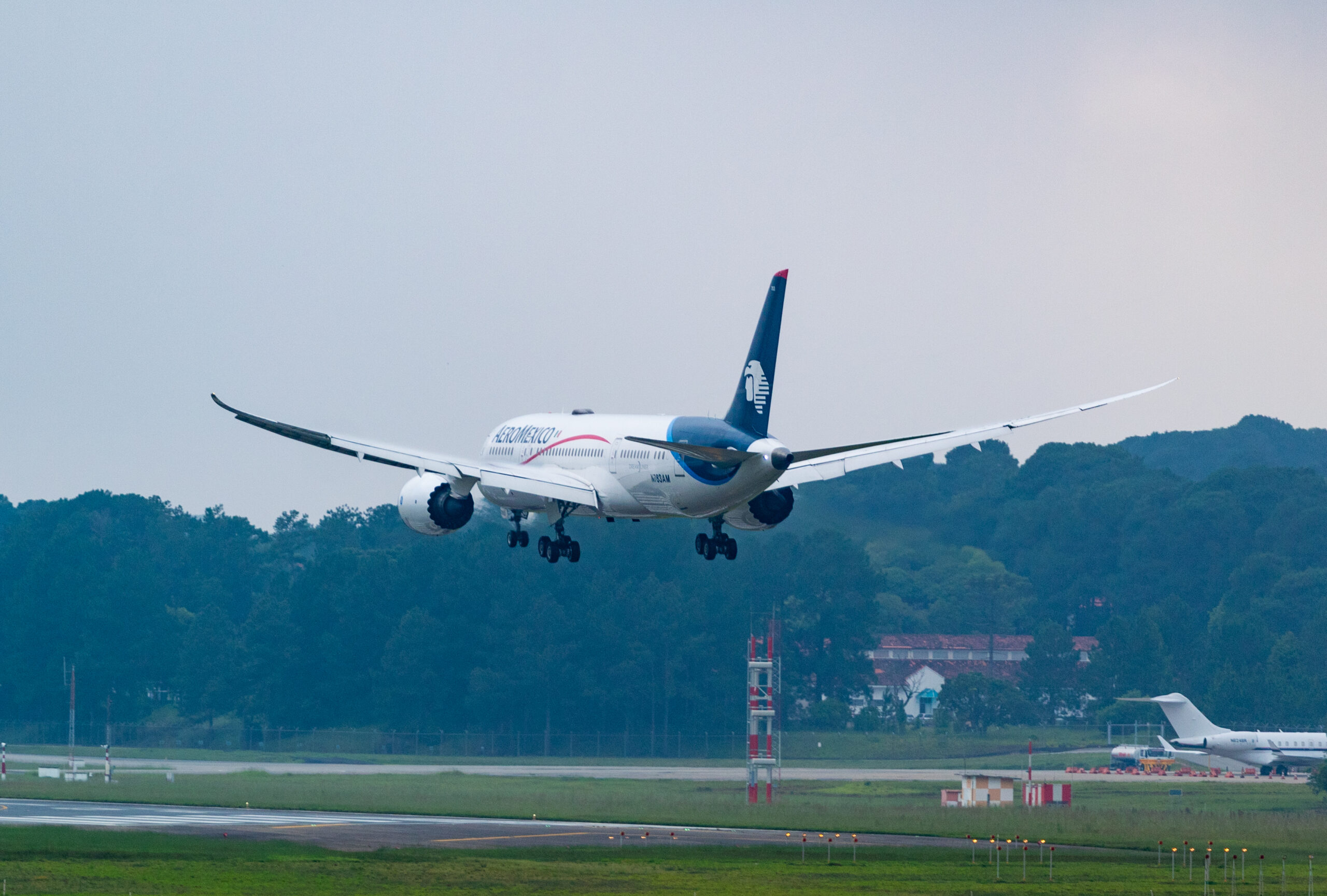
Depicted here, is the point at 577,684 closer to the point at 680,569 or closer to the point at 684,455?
the point at 680,569

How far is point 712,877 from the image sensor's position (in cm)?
6328

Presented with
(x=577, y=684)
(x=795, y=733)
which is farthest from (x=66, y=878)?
(x=577, y=684)

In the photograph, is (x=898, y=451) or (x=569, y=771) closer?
(x=898, y=451)

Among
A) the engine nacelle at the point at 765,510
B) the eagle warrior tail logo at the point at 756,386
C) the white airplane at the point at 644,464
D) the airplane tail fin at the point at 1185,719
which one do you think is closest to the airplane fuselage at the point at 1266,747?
the airplane tail fin at the point at 1185,719

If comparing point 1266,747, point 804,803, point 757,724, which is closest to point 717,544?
point 804,803

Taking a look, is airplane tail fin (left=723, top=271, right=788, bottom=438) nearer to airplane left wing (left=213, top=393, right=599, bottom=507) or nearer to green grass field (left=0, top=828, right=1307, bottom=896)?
airplane left wing (left=213, top=393, right=599, bottom=507)

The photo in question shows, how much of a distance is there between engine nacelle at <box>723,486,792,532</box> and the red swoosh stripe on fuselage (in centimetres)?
512

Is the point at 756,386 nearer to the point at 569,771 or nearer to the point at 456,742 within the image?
the point at 569,771

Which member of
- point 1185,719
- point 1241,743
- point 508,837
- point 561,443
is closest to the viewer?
point 561,443

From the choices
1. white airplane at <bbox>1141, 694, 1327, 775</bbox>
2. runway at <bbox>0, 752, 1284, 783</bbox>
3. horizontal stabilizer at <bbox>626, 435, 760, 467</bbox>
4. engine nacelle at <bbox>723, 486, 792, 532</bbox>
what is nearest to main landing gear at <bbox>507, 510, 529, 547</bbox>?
engine nacelle at <bbox>723, 486, 792, 532</bbox>

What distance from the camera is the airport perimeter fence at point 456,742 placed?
470 ft

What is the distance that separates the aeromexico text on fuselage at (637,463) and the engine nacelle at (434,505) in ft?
A: 4.00

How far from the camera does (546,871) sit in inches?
2557

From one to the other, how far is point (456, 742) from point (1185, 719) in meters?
53.8
